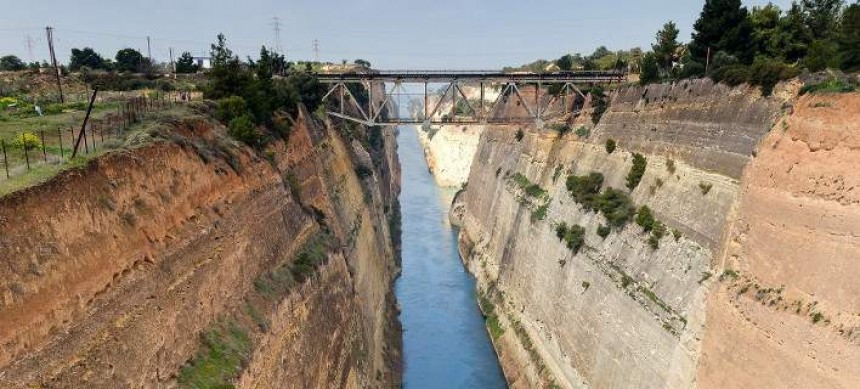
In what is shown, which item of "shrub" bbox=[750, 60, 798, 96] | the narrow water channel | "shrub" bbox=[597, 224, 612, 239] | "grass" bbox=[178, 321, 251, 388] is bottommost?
the narrow water channel

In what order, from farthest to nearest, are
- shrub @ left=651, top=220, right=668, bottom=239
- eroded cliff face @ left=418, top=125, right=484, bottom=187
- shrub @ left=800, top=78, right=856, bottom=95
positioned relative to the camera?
eroded cliff face @ left=418, top=125, right=484, bottom=187
shrub @ left=651, top=220, right=668, bottom=239
shrub @ left=800, top=78, right=856, bottom=95

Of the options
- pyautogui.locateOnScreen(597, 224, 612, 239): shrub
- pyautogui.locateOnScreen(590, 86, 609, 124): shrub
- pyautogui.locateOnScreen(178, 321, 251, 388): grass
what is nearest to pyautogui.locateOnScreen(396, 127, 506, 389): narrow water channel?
pyautogui.locateOnScreen(597, 224, 612, 239): shrub

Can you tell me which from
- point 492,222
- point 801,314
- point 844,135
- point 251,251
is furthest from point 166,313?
point 492,222

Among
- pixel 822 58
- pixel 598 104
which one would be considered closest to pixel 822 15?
pixel 598 104

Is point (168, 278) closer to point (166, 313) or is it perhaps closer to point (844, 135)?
point (166, 313)

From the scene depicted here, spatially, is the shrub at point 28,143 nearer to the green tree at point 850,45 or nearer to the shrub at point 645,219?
the shrub at point 645,219

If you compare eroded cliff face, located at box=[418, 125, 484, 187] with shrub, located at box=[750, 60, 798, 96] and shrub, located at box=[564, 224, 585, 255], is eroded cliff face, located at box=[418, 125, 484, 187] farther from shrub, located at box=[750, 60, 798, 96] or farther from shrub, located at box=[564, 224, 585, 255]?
shrub, located at box=[750, 60, 798, 96]

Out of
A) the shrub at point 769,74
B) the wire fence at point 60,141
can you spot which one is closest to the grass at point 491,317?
the shrub at point 769,74
